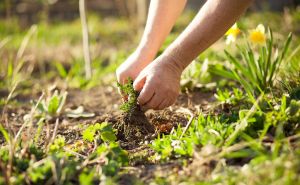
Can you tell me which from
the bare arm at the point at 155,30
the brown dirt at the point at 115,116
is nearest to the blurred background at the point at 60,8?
the brown dirt at the point at 115,116

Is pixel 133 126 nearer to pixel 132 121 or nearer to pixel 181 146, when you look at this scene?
pixel 132 121

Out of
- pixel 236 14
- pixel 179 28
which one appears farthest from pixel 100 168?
pixel 179 28

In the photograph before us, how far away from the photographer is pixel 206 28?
72.4 inches

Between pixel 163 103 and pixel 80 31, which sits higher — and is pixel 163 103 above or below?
below

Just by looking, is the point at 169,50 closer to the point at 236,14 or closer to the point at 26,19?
the point at 236,14

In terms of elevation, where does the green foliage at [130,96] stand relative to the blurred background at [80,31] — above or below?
below

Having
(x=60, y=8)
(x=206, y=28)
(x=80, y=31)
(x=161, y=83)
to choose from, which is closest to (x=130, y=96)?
(x=161, y=83)

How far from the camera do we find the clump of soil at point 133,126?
6.90 feet

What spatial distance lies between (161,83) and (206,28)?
0.92 feet

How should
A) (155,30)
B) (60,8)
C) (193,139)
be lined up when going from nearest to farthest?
(193,139) < (155,30) < (60,8)

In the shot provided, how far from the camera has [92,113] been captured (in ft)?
9.27

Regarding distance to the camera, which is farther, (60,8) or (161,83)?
(60,8)

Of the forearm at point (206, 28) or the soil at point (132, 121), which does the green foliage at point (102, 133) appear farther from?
the forearm at point (206, 28)

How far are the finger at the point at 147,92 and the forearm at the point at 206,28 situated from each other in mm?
143
